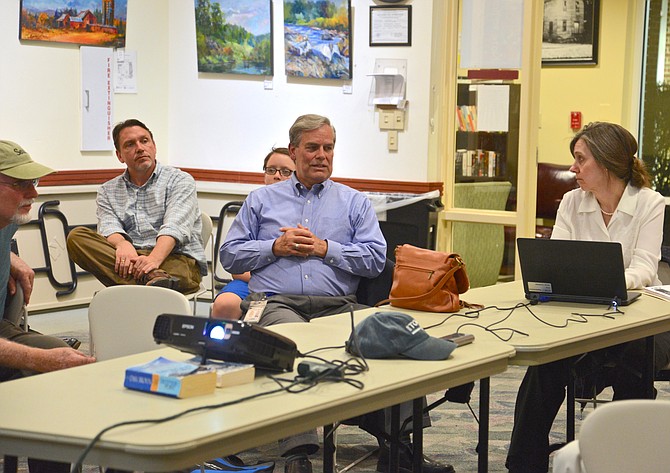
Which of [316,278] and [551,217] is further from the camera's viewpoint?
[551,217]

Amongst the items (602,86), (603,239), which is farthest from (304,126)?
(602,86)

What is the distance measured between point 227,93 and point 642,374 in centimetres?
456

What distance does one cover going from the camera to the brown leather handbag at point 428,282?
357 centimetres

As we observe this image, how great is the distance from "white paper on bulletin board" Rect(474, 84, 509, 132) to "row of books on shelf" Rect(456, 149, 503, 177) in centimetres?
18

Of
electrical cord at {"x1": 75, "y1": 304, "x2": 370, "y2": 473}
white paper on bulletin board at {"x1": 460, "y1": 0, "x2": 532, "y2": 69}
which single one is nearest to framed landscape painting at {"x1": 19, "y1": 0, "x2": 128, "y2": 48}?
white paper on bulletin board at {"x1": 460, "y1": 0, "x2": 532, "y2": 69}

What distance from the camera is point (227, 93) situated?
24.8 feet

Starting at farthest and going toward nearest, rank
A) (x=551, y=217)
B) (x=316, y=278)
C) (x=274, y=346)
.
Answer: (x=551, y=217), (x=316, y=278), (x=274, y=346)

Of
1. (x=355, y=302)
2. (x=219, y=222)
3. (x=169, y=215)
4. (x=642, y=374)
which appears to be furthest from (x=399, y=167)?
(x=642, y=374)

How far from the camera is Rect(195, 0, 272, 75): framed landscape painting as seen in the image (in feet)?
24.0

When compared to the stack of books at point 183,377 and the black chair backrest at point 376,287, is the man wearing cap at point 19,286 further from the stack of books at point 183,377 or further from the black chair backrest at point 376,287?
the black chair backrest at point 376,287

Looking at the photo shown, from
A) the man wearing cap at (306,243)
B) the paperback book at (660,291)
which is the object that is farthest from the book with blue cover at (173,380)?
the paperback book at (660,291)

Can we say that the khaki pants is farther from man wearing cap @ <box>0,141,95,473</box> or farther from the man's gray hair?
man wearing cap @ <box>0,141,95,473</box>

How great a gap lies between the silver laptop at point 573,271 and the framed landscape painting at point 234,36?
398 cm

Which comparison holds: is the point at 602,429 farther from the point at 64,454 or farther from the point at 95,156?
the point at 95,156
